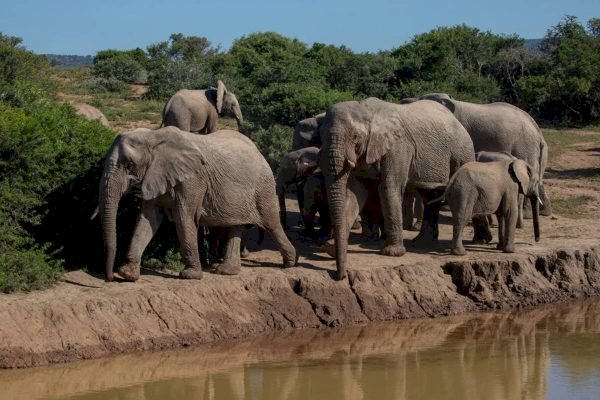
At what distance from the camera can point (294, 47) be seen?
134 ft

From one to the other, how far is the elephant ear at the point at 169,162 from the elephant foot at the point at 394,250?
2.85m

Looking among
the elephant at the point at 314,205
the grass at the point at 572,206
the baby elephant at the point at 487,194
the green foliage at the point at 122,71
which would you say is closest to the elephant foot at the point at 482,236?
the baby elephant at the point at 487,194

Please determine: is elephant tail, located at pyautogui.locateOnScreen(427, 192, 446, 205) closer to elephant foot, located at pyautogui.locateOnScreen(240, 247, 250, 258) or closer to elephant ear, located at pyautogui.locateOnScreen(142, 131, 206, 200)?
elephant foot, located at pyautogui.locateOnScreen(240, 247, 250, 258)

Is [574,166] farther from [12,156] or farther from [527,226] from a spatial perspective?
[12,156]

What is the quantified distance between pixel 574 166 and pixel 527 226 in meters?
7.37

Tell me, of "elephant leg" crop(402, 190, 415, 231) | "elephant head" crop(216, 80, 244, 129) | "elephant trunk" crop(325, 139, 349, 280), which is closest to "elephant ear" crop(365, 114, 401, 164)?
"elephant trunk" crop(325, 139, 349, 280)

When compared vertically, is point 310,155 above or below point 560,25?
below

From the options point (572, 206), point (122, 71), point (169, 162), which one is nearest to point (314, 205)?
point (169, 162)

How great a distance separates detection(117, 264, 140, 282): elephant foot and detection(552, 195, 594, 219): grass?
8.45 metres

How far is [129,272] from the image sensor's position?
12906 mm

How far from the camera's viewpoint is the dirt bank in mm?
11766

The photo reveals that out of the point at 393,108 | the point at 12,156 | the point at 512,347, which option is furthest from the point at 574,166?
the point at 12,156

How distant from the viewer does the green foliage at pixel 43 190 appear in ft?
42.1

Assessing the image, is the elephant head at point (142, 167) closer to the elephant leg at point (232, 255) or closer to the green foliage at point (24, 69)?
the elephant leg at point (232, 255)
